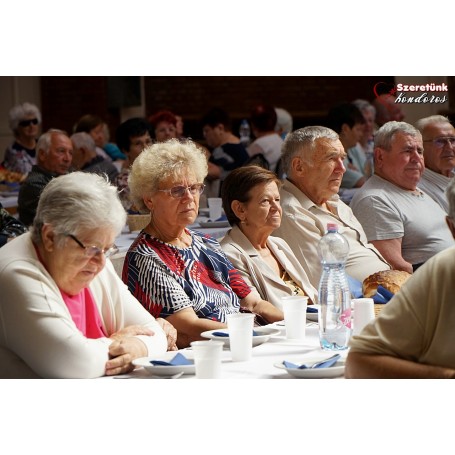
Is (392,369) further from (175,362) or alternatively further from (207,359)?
(175,362)

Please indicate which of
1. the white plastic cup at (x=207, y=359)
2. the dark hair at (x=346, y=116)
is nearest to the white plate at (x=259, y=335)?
the white plastic cup at (x=207, y=359)

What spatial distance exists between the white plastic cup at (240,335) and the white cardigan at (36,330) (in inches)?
15.9

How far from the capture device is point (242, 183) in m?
4.19

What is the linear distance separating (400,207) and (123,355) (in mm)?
2661

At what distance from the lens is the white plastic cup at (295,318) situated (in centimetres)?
320

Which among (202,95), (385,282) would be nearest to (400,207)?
(385,282)

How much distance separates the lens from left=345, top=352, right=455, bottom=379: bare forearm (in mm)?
2342

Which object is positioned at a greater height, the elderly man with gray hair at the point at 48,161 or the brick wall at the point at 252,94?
the brick wall at the point at 252,94

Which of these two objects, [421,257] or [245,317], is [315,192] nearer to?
[421,257]

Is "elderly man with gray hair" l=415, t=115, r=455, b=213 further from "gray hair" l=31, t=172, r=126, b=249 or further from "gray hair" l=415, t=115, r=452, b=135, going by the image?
"gray hair" l=31, t=172, r=126, b=249

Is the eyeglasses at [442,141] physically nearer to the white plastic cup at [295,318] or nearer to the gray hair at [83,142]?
the white plastic cup at [295,318]

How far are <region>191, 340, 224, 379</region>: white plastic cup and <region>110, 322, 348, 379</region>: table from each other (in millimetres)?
75
